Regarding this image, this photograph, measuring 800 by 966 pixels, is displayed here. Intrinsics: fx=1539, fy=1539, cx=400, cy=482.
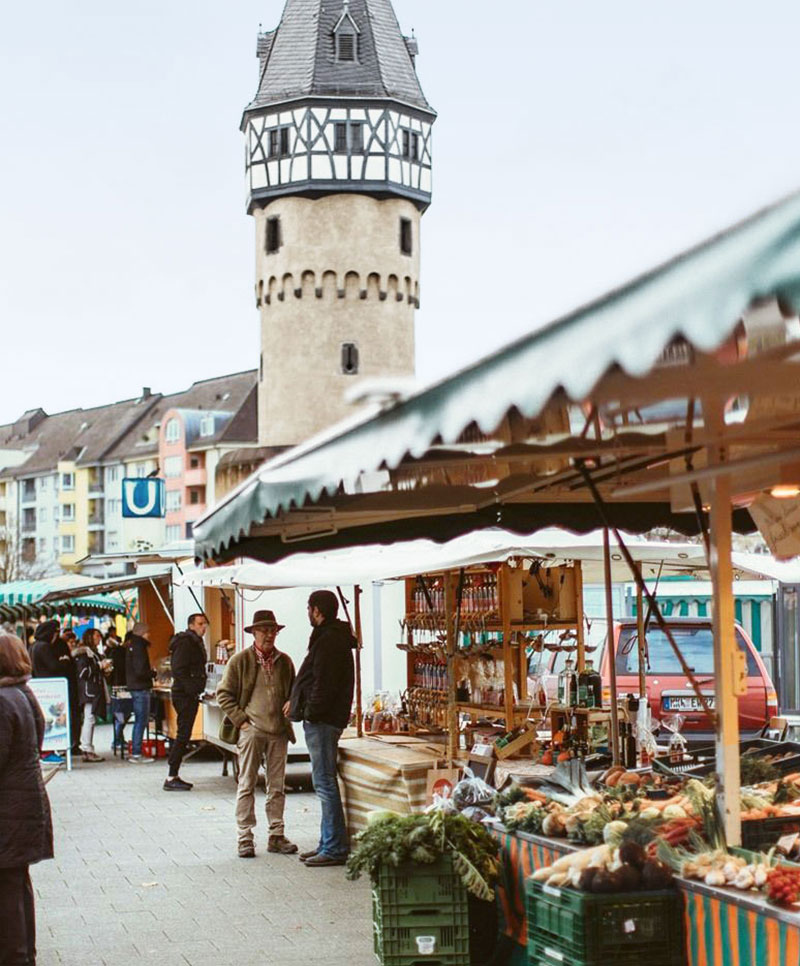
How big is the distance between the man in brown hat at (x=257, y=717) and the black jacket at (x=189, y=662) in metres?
5.92

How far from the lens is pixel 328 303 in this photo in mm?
42250

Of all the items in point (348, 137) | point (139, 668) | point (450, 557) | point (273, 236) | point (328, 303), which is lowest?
point (139, 668)

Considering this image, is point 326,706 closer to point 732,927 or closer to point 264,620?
point 264,620

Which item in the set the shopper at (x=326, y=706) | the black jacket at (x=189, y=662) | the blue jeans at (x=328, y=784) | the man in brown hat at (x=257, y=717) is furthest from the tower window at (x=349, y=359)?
the blue jeans at (x=328, y=784)

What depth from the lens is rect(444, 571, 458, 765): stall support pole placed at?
1137 centimetres

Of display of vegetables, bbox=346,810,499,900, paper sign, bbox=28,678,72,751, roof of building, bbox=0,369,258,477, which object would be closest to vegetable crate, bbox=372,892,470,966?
display of vegetables, bbox=346,810,499,900

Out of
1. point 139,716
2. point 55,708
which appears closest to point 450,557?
point 55,708

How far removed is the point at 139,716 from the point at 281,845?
9369 mm

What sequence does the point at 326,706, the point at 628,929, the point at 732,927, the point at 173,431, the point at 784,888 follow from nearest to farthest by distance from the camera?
the point at 784,888, the point at 732,927, the point at 628,929, the point at 326,706, the point at 173,431

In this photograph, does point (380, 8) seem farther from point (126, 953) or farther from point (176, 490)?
point (176, 490)

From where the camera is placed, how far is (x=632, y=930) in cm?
559

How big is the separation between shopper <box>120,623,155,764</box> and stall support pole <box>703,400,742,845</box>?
14.7 m

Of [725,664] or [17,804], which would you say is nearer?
[725,664]

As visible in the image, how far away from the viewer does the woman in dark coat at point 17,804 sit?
22.8ft
